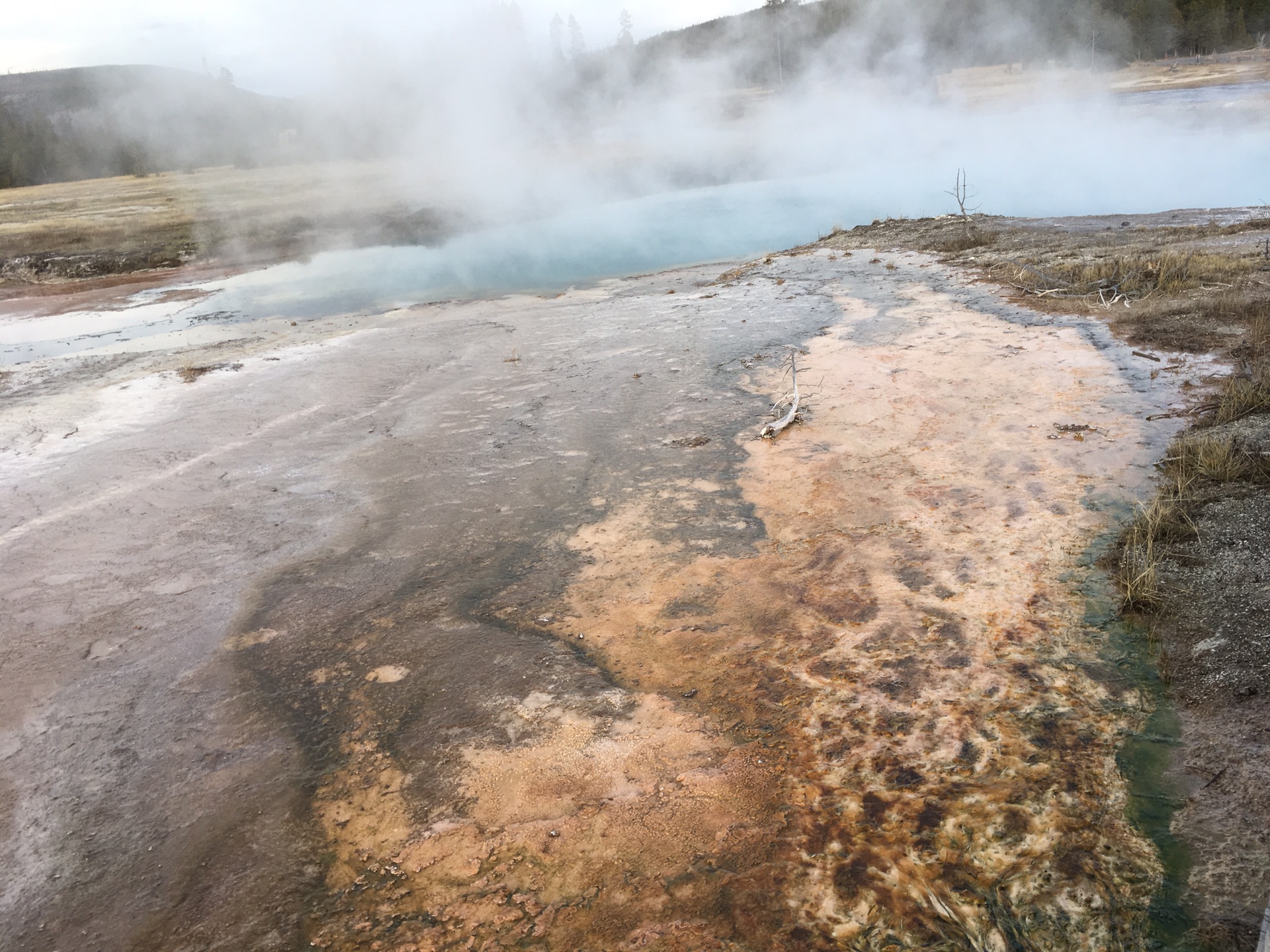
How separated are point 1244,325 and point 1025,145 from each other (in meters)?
17.7

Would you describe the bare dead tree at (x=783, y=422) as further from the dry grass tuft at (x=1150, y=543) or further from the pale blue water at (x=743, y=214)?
the pale blue water at (x=743, y=214)

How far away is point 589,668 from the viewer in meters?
3.01

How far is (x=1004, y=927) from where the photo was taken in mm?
1875

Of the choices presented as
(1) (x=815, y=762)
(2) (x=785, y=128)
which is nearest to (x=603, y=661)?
(1) (x=815, y=762)

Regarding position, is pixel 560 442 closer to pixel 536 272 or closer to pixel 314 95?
pixel 536 272

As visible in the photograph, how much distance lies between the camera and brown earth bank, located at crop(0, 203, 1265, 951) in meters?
2.07

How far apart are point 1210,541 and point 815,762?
2.05m

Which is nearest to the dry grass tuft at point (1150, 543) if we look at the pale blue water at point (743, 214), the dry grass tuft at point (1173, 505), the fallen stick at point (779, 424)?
the dry grass tuft at point (1173, 505)

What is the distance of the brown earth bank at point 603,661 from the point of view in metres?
2.07

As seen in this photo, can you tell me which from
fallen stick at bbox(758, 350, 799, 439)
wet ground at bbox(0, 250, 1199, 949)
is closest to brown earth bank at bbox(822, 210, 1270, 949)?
wet ground at bbox(0, 250, 1199, 949)

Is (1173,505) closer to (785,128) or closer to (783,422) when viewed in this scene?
(783,422)

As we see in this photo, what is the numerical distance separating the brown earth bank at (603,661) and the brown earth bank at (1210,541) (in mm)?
33

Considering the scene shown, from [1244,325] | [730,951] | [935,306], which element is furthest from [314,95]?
[730,951]

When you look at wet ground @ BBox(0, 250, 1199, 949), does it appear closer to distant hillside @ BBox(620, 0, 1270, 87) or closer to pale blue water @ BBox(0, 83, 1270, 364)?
pale blue water @ BBox(0, 83, 1270, 364)
